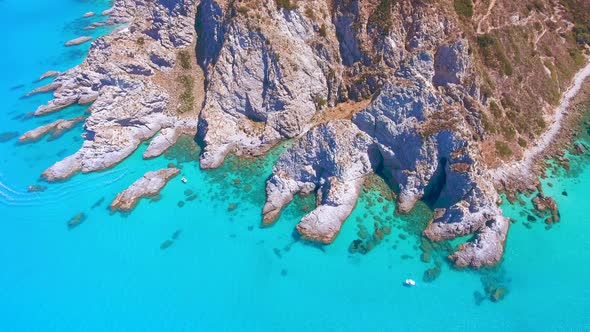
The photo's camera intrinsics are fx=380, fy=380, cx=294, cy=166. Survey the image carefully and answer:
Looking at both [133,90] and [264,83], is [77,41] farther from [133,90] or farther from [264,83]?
[264,83]

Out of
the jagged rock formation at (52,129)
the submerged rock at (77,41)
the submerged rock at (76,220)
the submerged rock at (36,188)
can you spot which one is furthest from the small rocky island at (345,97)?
the submerged rock at (77,41)

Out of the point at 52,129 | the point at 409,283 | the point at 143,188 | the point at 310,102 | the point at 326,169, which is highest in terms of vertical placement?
the point at 310,102

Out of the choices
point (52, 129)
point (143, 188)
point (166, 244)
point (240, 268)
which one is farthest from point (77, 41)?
A: point (240, 268)

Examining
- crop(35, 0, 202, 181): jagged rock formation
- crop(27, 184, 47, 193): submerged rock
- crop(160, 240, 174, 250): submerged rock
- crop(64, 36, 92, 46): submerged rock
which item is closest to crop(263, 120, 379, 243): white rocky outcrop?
crop(160, 240, 174, 250): submerged rock

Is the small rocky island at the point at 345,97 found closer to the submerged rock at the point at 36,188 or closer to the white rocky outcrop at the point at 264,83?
the white rocky outcrop at the point at 264,83

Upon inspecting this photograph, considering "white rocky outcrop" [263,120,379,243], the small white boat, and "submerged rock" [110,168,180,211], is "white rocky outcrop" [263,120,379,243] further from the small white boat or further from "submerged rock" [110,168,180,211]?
"submerged rock" [110,168,180,211]

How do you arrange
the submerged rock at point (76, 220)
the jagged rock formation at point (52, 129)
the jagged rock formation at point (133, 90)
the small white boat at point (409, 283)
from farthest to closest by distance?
the jagged rock formation at point (52, 129)
the jagged rock formation at point (133, 90)
the submerged rock at point (76, 220)
the small white boat at point (409, 283)

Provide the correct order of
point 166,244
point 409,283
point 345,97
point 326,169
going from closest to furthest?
point 409,283, point 166,244, point 326,169, point 345,97
